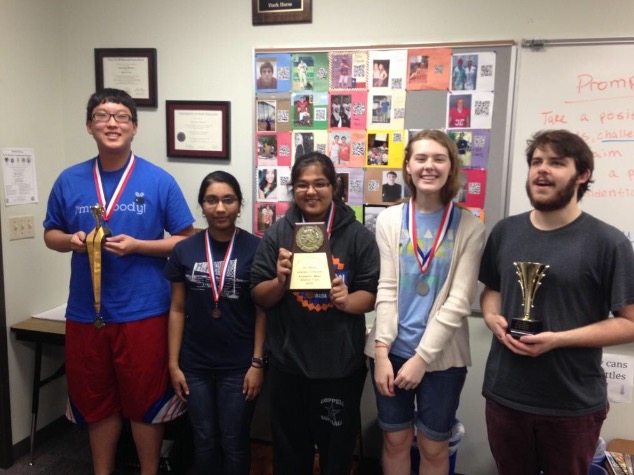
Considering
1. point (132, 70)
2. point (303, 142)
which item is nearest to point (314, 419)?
point (303, 142)

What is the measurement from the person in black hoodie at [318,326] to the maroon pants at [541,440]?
48 cm

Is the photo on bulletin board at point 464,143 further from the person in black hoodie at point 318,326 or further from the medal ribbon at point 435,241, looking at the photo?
the person in black hoodie at point 318,326

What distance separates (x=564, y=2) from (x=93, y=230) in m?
2.18

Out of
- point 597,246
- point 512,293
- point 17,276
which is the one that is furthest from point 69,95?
point 597,246

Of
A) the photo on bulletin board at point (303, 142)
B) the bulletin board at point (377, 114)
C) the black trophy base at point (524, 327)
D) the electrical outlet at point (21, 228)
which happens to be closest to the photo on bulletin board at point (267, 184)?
the bulletin board at point (377, 114)

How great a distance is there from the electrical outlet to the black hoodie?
1461mm

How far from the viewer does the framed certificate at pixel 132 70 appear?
2562 mm

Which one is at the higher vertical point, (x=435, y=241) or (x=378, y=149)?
(x=378, y=149)

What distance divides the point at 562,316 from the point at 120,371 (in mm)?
1658

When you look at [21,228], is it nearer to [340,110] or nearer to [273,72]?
[273,72]

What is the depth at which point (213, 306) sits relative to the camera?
1860 mm

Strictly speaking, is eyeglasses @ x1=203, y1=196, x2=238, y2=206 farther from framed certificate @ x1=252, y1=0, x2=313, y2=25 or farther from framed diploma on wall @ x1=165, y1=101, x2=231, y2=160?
framed certificate @ x1=252, y1=0, x2=313, y2=25

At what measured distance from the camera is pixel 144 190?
78.1 inches

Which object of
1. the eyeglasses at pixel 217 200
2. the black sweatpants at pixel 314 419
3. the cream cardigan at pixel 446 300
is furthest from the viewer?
the eyeglasses at pixel 217 200
